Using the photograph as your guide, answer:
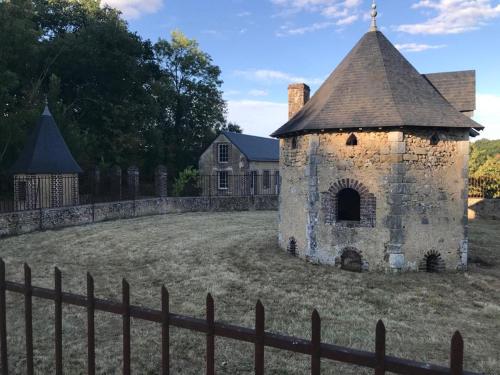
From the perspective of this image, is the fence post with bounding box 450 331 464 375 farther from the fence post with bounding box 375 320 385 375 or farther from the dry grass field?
the dry grass field

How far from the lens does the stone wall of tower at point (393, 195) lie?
10.6m

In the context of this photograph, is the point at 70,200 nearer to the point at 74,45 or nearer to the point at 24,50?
the point at 24,50

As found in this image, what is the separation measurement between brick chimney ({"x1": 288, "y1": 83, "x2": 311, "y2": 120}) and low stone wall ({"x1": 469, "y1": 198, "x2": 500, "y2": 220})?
13.2 m

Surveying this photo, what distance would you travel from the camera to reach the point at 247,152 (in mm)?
34188

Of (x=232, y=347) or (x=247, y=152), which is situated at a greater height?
(x=247, y=152)

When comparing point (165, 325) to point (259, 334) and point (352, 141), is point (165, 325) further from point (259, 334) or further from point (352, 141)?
point (352, 141)

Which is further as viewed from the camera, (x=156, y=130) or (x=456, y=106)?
(x=156, y=130)

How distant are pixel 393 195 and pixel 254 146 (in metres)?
26.6

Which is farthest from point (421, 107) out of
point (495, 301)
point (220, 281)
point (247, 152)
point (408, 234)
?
point (247, 152)

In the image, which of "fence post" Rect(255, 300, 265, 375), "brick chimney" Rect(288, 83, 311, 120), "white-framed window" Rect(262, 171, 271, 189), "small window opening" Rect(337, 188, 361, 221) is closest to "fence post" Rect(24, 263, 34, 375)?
"fence post" Rect(255, 300, 265, 375)

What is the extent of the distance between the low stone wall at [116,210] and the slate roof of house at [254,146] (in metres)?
7.95

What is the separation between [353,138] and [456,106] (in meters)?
3.70

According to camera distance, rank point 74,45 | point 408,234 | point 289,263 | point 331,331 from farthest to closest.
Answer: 1. point 74,45
2. point 289,263
3. point 408,234
4. point 331,331

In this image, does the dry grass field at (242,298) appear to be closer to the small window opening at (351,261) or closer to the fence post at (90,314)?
the small window opening at (351,261)
